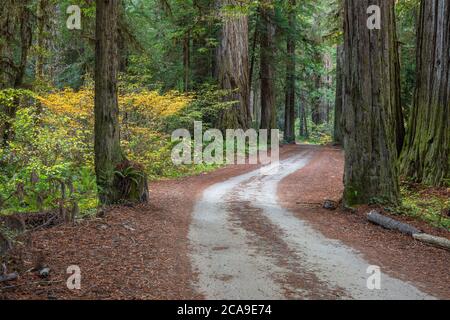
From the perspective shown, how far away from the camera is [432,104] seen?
39.1 feet

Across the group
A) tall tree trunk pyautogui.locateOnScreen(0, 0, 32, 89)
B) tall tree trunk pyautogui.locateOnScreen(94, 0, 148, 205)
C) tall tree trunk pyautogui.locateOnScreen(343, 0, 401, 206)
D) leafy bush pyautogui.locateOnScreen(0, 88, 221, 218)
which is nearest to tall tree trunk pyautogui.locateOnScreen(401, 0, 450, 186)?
tall tree trunk pyautogui.locateOnScreen(343, 0, 401, 206)

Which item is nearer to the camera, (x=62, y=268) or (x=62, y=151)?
(x=62, y=268)

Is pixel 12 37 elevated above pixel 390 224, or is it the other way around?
pixel 12 37

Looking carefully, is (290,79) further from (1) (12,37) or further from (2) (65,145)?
(2) (65,145)

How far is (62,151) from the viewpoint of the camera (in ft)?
36.6

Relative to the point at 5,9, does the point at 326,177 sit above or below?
below

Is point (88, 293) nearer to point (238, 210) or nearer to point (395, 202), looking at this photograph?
point (238, 210)

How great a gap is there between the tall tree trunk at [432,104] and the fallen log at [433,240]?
465 centimetres

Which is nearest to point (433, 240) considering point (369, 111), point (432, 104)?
point (369, 111)

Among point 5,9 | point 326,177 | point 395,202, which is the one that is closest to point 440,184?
point 395,202

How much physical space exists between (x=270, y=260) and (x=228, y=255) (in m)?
0.63

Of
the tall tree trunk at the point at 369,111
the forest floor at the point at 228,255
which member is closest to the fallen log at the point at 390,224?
the forest floor at the point at 228,255
